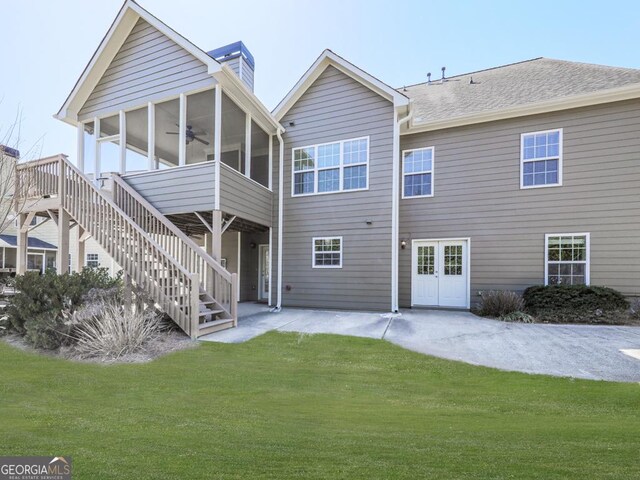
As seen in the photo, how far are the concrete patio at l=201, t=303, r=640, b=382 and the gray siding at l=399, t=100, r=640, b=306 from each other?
1709 mm

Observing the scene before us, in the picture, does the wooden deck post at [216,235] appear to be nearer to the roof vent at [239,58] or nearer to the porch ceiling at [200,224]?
the porch ceiling at [200,224]

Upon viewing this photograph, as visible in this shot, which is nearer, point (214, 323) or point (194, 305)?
point (194, 305)

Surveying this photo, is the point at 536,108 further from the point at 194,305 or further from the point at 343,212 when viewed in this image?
the point at 194,305

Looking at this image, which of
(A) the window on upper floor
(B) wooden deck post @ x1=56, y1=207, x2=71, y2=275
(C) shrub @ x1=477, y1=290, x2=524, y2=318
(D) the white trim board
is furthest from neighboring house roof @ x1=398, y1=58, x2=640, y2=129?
(A) the window on upper floor

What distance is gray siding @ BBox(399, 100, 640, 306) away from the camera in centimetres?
832

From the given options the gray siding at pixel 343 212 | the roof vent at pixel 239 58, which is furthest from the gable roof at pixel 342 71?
the roof vent at pixel 239 58

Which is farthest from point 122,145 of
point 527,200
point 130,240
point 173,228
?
point 527,200

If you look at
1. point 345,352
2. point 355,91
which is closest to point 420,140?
point 355,91

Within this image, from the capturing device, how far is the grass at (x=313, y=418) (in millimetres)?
2352

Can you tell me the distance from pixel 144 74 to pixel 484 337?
1067cm

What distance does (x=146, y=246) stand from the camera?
7.03m

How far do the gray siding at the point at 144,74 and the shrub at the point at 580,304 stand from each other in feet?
32.8

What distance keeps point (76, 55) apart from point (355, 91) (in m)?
9.41

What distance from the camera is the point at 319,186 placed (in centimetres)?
1012
